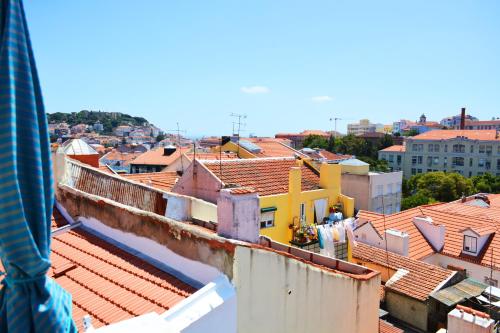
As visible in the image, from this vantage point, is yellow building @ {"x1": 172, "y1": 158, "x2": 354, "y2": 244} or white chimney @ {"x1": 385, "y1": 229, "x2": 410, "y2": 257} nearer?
yellow building @ {"x1": 172, "y1": 158, "x2": 354, "y2": 244}

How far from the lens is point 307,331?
6457 millimetres

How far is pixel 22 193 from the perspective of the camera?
2.27 meters

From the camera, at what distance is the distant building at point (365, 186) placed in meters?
34.6

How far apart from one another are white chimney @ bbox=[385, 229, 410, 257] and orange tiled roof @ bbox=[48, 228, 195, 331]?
519 inches

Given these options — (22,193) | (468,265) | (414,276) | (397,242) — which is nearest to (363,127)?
(468,265)

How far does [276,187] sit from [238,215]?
11.6m

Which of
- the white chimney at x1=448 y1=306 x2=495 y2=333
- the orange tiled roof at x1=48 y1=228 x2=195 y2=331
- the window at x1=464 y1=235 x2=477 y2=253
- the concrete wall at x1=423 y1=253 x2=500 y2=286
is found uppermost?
the orange tiled roof at x1=48 y1=228 x2=195 y2=331

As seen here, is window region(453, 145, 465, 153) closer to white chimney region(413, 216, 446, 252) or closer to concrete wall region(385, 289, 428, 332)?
white chimney region(413, 216, 446, 252)

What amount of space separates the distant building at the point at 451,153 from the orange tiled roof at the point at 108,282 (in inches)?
2879

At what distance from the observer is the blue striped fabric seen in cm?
217

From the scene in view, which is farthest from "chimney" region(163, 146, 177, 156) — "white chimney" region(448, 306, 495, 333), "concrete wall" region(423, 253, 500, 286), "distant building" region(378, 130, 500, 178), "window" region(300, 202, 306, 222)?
"distant building" region(378, 130, 500, 178)

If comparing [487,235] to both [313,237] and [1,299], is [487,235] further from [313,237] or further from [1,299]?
[1,299]

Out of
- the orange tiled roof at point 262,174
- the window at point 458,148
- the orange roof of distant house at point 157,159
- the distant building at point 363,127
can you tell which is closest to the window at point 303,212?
the orange tiled roof at point 262,174

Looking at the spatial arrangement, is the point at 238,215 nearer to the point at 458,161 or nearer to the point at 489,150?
the point at 489,150
